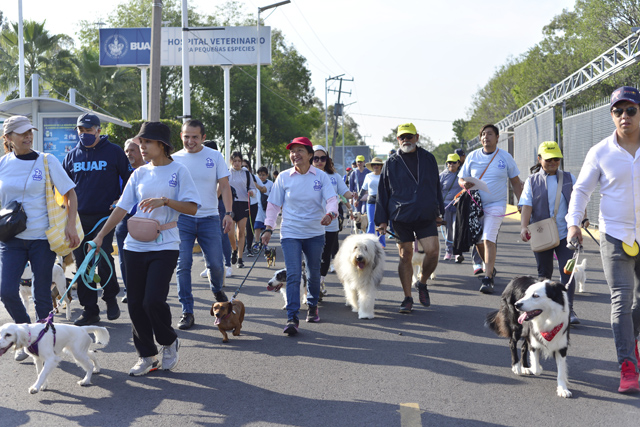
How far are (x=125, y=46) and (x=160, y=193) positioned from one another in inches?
1319

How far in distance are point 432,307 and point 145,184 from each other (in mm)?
4423

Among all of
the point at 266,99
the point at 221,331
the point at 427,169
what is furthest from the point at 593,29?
the point at 221,331

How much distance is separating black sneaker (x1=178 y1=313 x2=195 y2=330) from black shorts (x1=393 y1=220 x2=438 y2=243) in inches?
103

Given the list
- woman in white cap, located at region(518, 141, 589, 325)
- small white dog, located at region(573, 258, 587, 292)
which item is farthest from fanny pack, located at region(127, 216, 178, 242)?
small white dog, located at region(573, 258, 587, 292)

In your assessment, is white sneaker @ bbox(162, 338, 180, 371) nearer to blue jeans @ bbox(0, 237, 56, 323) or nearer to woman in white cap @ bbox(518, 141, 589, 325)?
blue jeans @ bbox(0, 237, 56, 323)

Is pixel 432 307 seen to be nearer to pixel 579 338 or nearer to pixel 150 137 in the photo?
pixel 579 338

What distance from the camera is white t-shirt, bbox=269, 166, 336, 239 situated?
7.44 m

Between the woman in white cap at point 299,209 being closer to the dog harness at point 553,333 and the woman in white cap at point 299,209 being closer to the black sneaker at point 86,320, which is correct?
the black sneaker at point 86,320

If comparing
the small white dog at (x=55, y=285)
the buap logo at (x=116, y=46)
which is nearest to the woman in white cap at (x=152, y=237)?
the small white dog at (x=55, y=285)

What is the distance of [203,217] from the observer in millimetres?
7590

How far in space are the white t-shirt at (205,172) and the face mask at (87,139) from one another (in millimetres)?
886

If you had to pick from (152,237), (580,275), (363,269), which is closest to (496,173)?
(580,275)

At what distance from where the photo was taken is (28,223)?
19.2 ft

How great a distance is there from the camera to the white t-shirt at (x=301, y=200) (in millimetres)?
7441
